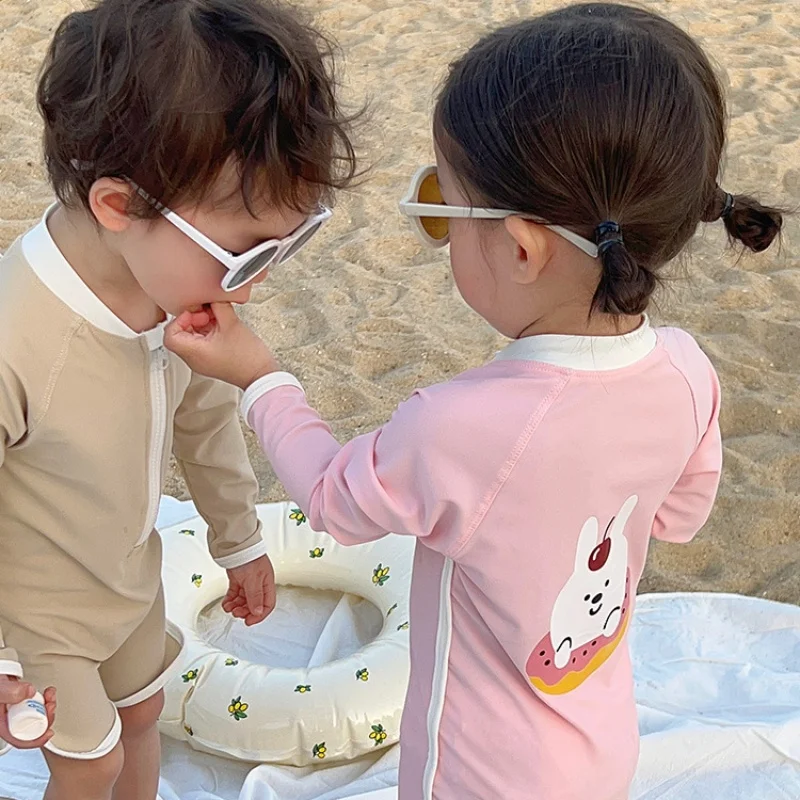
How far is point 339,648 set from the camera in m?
2.50

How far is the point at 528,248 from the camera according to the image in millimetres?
1126

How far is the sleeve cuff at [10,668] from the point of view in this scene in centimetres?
134

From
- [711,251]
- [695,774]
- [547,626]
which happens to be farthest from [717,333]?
[547,626]

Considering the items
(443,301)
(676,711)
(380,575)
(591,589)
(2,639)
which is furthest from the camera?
(443,301)

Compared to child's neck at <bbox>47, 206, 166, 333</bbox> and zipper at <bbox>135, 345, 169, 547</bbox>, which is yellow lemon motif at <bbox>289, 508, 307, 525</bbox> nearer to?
zipper at <bbox>135, 345, 169, 547</bbox>

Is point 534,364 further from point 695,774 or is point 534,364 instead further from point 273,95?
point 695,774

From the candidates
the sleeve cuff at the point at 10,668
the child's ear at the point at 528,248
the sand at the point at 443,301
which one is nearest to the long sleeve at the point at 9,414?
the sleeve cuff at the point at 10,668

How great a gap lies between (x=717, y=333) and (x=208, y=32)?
8.72 feet

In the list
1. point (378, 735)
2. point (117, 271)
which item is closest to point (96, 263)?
point (117, 271)

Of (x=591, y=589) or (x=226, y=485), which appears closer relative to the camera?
(x=591, y=589)

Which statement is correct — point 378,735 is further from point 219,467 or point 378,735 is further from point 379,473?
point 379,473

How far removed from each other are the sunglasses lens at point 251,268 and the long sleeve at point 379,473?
163mm

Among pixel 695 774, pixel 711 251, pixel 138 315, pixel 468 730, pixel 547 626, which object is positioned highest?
pixel 138 315

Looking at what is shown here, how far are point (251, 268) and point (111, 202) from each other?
0.62 feet
